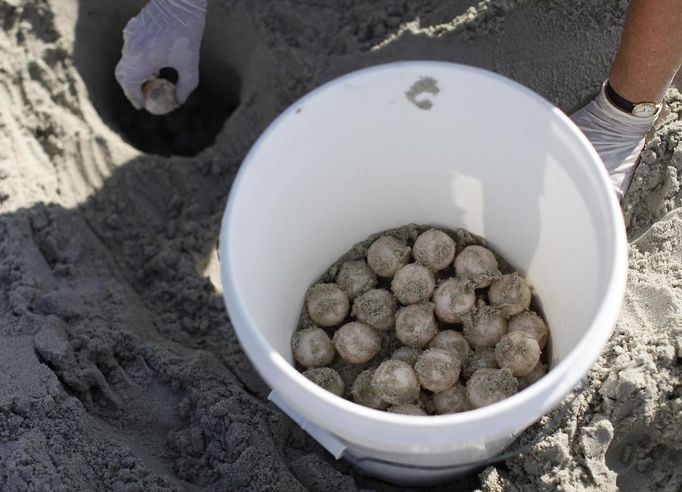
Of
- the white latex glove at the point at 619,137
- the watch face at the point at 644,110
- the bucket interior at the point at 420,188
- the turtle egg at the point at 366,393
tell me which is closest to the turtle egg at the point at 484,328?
the bucket interior at the point at 420,188

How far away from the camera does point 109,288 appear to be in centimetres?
166

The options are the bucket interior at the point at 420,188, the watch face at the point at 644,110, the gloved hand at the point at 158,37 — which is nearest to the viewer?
the bucket interior at the point at 420,188

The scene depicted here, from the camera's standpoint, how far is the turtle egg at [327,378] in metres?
1.33

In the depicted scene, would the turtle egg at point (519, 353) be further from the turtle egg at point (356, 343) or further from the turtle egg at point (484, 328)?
the turtle egg at point (356, 343)

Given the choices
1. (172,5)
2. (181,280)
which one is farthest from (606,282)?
(172,5)

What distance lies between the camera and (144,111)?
6.93 feet

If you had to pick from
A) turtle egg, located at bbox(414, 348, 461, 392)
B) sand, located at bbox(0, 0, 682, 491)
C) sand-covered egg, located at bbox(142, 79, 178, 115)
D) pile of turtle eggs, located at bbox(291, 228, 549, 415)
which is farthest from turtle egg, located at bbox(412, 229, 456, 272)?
sand-covered egg, located at bbox(142, 79, 178, 115)

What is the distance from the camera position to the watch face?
1535 millimetres

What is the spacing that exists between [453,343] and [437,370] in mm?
101

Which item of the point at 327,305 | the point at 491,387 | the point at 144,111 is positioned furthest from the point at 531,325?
the point at 144,111

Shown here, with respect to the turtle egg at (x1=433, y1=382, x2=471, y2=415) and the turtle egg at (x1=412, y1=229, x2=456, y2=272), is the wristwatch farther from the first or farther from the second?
the turtle egg at (x1=433, y1=382, x2=471, y2=415)

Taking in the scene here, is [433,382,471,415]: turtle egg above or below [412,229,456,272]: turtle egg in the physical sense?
below

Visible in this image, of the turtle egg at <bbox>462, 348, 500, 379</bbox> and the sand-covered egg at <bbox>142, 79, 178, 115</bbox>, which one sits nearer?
the turtle egg at <bbox>462, 348, 500, 379</bbox>

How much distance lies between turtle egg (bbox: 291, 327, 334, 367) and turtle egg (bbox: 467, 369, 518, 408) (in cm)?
28
